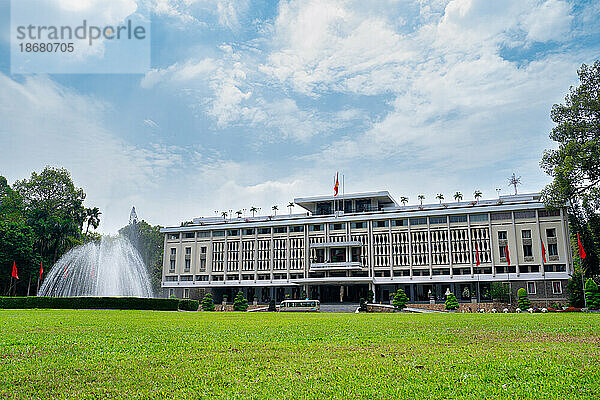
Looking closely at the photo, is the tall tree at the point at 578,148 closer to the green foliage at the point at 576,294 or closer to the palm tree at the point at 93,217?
the green foliage at the point at 576,294

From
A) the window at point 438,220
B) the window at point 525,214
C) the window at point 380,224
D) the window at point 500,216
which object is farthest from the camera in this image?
the window at point 380,224

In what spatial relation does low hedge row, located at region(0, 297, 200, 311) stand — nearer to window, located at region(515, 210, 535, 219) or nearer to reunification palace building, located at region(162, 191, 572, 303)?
reunification palace building, located at region(162, 191, 572, 303)

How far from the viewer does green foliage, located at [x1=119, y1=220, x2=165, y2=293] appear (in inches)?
3499

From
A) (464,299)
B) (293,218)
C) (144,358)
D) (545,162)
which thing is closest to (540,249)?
(464,299)

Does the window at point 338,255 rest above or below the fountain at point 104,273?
above

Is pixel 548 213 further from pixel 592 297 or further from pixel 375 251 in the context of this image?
pixel 592 297

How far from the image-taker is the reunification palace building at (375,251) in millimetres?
58312

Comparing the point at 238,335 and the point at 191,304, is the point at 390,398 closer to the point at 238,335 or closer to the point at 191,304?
the point at 238,335

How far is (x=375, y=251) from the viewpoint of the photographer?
65000 mm

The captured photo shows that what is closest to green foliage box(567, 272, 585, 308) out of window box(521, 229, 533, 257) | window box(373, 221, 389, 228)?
window box(521, 229, 533, 257)

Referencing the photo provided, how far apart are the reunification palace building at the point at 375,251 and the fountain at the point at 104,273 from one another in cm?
2232

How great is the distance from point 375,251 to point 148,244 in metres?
44.7

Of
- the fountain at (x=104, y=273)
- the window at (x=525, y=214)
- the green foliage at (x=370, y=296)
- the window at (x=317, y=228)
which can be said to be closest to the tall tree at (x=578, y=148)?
the window at (x=525, y=214)

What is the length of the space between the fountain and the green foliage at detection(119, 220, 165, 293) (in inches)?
1525
